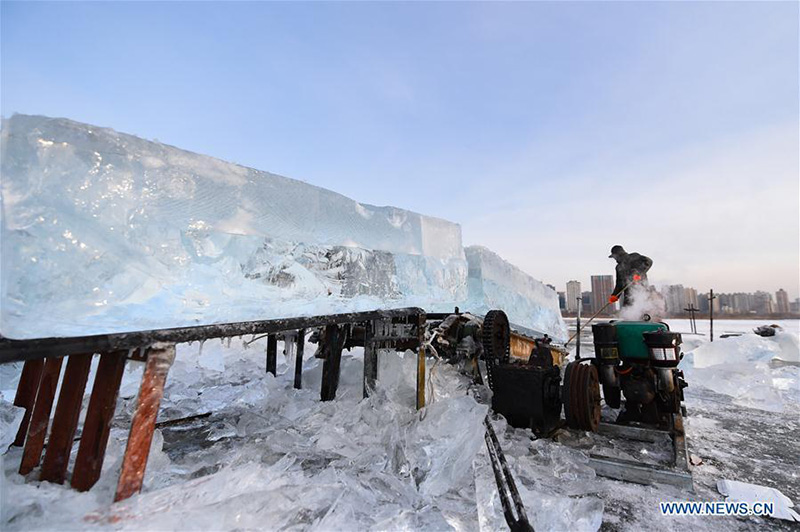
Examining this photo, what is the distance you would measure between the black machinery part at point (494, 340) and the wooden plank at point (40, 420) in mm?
5875

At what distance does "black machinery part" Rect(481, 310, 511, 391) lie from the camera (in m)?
7.08

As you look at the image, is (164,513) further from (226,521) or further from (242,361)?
(242,361)

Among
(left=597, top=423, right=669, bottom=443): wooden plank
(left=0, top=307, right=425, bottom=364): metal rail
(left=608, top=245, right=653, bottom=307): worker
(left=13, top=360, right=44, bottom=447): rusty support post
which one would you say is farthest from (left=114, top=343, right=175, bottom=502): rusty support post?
(left=608, top=245, right=653, bottom=307): worker

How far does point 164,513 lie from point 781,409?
10.5 metres

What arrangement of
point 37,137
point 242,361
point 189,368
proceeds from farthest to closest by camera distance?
1. point 242,361
2. point 189,368
3. point 37,137

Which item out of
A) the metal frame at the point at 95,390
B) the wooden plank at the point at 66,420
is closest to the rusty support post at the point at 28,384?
the metal frame at the point at 95,390

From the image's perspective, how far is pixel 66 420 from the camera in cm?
328

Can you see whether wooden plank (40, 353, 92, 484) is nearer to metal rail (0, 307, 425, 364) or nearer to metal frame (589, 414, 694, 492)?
metal rail (0, 307, 425, 364)

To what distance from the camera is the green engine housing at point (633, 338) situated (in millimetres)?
5676

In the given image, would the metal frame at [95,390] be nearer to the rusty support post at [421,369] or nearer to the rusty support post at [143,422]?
the rusty support post at [143,422]

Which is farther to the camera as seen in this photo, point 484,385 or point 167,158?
point 484,385

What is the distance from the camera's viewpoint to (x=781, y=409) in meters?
7.53

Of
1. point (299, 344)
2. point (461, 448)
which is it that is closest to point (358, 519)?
point (461, 448)

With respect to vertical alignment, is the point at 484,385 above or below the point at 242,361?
above
